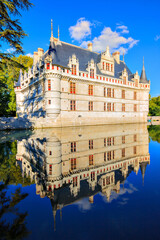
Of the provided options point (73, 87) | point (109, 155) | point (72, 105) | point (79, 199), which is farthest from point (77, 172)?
point (73, 87)

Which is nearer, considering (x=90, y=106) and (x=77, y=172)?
(x=77, y=172)

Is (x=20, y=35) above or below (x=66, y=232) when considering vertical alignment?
above

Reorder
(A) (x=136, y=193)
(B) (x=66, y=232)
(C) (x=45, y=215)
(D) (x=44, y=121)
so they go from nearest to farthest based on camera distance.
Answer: (B) (x=66, y=232) → (C) (x=45, y=215) → (A) (x=136, y=193) → (D) (x=44, y=121)

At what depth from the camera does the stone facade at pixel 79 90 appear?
60.1ft

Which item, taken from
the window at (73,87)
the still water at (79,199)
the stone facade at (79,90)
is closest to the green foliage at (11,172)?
the still water at (79,199)

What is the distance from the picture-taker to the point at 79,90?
68.2 ft

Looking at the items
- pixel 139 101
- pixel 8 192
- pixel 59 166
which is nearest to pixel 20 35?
pixel 59 166

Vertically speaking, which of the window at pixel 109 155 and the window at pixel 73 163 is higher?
the window at pixel 109 155

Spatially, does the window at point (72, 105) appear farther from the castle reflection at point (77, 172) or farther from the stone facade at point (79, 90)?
the castle reflection at point (77, 172)

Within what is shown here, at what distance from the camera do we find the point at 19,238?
186 cm

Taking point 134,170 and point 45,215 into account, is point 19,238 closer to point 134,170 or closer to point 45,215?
point 45,215

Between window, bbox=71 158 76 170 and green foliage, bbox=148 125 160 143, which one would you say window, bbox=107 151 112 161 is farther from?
green foliage, bbox=148 125 160 143

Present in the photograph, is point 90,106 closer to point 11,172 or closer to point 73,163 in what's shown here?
point 73,163

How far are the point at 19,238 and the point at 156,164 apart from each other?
16.2ft
